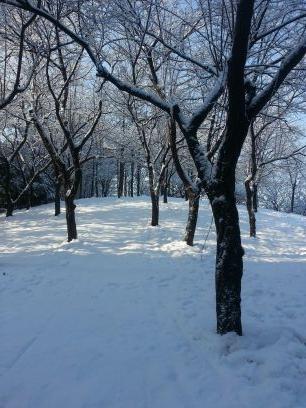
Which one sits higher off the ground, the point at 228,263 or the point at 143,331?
the point at 228,263

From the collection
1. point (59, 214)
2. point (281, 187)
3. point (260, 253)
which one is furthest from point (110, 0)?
point (281, 187)

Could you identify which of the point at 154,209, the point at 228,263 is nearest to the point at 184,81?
the point at 154,209

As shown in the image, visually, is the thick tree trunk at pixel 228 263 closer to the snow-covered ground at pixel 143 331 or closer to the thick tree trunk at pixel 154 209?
the snow-covered ground at pixel 143 331

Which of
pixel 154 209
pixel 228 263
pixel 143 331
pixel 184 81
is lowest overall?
pixel 143 331

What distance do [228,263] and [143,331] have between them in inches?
72.8

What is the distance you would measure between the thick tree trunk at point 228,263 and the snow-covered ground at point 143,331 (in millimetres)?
293

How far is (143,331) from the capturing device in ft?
19.4

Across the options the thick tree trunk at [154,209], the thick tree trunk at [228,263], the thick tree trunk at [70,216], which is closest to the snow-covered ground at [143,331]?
the thick tree trunk at [228,263]

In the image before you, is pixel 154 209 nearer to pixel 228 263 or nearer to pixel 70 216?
pixel 70 216

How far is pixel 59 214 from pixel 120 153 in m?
6.21

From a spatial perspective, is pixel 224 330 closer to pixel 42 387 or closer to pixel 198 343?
pixel 198 343

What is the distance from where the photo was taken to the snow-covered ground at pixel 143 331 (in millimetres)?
4195

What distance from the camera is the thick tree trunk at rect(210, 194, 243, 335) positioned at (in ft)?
17.1

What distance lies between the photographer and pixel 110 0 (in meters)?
7.18
